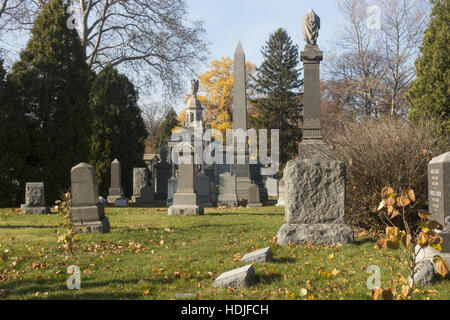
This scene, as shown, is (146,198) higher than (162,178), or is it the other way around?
(162,178)

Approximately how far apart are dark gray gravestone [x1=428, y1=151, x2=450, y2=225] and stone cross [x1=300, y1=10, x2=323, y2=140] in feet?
22.0

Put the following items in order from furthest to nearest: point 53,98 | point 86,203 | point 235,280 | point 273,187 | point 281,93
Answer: point 281,93 → point 273,187 → point 53,98 → point 86,203 → point 235,280

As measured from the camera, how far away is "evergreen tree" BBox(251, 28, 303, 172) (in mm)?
37125

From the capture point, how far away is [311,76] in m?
12.4

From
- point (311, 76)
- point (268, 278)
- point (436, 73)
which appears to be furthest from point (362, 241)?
point (436, 73)

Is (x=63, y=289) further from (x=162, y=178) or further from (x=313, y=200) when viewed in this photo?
(x=162, y=178)

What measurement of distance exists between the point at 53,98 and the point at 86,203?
8.65 metres

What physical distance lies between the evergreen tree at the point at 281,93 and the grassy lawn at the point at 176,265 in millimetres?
28942

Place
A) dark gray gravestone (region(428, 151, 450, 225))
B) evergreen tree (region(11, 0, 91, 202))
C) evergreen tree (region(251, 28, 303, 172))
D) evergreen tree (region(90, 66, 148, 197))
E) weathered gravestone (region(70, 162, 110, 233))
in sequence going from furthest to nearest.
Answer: evergreen tree (region(251, 28, 303, 172))
evergreen tree (region(90, 66, 148, 197))
evergreen tree (region(11, 0, 91, 202))
weathered gravestone (region(70, 162, 110, 233))
dark gray gravestone (region(428, 151, 450, 225))

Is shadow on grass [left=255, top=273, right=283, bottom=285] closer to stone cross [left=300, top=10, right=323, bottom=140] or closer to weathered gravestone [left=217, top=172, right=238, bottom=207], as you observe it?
stone cross [left=300, top=10, right=323, bottom=140]

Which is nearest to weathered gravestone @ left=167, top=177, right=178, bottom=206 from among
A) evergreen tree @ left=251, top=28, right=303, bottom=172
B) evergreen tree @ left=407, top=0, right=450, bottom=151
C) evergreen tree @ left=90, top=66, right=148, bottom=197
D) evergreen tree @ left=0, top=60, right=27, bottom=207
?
evergreen tree @ left=90, top=66, right=148, bottom=197

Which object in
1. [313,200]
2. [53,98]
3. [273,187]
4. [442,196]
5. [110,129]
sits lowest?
[273,187]

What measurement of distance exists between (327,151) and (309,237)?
3255 mm
